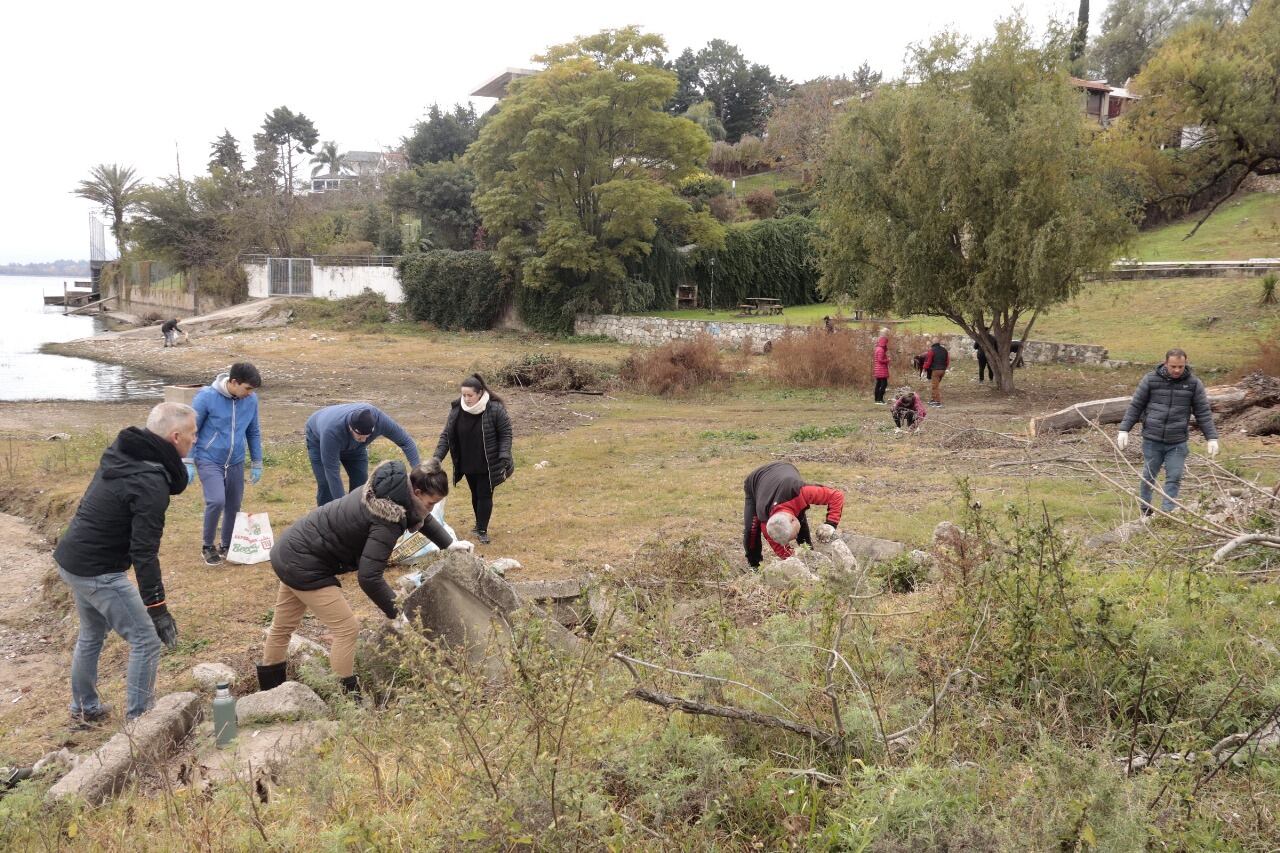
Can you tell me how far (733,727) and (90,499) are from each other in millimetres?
3629

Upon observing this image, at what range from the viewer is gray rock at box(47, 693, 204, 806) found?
3.83 meters

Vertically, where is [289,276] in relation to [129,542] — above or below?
above

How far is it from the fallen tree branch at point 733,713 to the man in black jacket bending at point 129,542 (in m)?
2.98

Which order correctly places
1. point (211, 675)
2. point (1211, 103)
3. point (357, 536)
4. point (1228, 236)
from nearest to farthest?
point (357, 536) < point (211, 675) < point (1211, 103) < point (1228, 236)

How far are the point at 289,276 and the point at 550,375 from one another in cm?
2827

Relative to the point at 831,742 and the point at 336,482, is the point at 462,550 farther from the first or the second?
the point at 831,742

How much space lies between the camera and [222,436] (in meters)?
7.23

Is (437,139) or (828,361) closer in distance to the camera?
(828,361)

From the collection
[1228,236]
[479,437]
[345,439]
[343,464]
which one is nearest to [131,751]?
[345,439]

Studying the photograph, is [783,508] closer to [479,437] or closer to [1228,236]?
[479,437]

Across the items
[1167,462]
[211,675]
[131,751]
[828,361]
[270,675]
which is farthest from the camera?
[828,361]

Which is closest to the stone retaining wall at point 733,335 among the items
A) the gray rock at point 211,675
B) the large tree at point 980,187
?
the large tree at point 980,187

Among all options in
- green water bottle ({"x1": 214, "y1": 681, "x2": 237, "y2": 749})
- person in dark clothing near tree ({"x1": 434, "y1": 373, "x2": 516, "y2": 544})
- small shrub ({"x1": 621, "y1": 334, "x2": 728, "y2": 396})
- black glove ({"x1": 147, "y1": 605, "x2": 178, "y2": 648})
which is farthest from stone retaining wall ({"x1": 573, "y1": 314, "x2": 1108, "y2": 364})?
green water bottle ({"x1": 214, "y1": 681, "x2": 237, "y2": 749})

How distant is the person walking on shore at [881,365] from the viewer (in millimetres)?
16719
